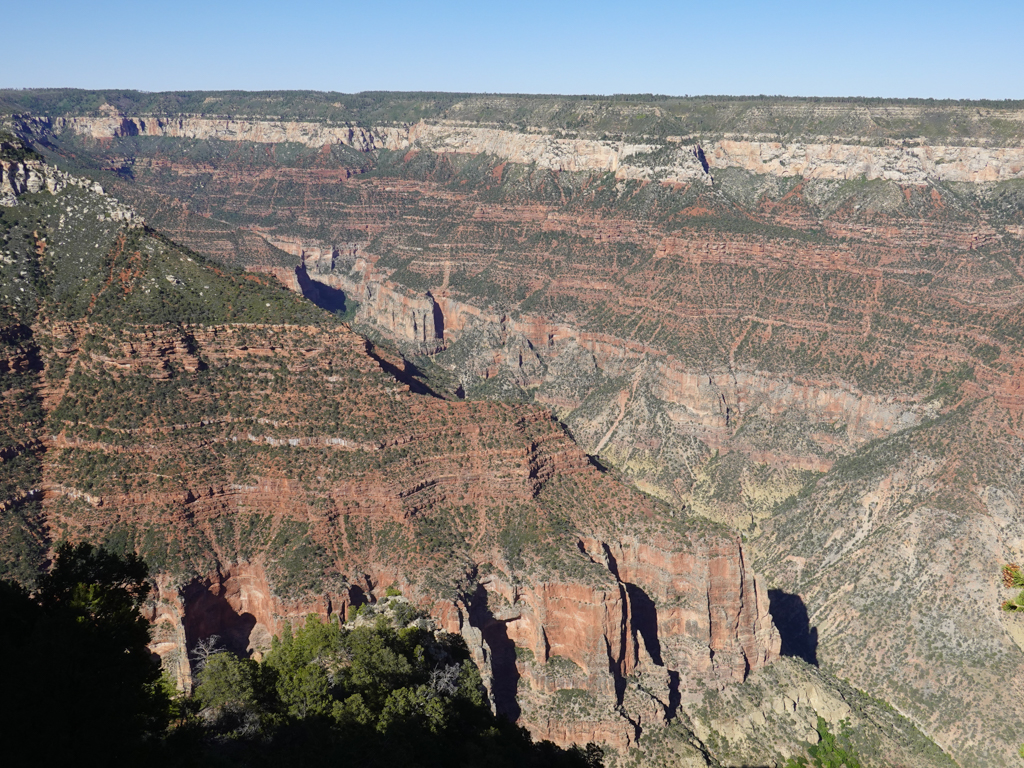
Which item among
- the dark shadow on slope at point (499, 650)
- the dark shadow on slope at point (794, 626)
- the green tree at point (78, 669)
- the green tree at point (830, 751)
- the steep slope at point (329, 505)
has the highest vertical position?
the green tree at point (78, 669)

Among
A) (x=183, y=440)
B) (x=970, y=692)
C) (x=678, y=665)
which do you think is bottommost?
(x=970, y=692)

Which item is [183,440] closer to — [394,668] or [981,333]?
[394,668]

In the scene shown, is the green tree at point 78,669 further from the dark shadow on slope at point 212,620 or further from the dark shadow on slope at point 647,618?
the dark shadow on slope at point 647,618

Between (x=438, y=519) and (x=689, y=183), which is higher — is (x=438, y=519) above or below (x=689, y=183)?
below

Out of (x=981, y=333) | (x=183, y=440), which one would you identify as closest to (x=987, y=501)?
(x=981, y=333)

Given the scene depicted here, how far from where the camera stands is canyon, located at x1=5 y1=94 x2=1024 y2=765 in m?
68.7

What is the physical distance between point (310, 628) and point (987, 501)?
71.8m

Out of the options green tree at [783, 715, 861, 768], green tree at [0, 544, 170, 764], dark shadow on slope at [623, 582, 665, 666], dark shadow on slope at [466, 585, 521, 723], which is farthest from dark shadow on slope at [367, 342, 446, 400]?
green tree at [0, 544, 170, 764]

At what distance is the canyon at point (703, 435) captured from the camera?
68.7 meters

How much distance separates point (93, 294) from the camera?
273 ft

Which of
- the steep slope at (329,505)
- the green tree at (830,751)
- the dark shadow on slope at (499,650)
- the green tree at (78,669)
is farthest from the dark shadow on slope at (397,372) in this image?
the green tree at (78,669)

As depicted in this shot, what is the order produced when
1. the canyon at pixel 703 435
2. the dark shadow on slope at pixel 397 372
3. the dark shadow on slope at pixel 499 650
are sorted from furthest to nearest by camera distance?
the dark shadow on slope at pixel 397 372, the canyon at pixel 703 435, the dark shadow on slope at pixel 499 650

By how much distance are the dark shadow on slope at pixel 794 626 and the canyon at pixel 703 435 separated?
1.14m

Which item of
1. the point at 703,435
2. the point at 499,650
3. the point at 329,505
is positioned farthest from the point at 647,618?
the point at 703,435
